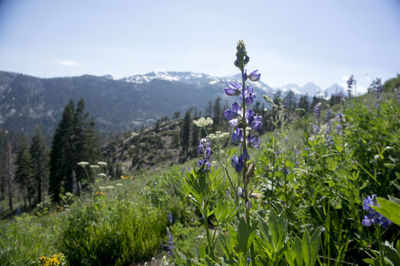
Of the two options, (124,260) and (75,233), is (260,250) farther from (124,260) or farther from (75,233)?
(75,233)

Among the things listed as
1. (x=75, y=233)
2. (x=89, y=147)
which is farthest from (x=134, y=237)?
(x=89, y=147)

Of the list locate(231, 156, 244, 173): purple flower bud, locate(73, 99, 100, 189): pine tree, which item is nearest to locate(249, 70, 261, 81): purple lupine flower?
locate(231, 156, 244, 173): purple flower bud

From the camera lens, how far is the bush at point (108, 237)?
Answer: 11.0 feet

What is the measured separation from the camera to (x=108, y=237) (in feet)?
11.4

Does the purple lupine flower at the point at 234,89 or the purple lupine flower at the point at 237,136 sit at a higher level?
the purple lupine flower at the point at 234,89

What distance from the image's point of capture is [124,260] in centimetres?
330

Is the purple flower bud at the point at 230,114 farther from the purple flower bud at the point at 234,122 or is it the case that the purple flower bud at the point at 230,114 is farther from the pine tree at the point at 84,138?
the pine tree at the point at 84,138

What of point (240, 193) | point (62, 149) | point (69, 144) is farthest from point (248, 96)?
point (62, 149)

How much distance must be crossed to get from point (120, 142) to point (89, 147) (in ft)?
248

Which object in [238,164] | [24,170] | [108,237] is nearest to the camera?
[238,164]

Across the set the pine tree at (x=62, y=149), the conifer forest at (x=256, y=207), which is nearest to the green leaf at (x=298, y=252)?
the conifer forest at (x=256, y=207)

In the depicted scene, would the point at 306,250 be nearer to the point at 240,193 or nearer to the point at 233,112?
the point at 240,193

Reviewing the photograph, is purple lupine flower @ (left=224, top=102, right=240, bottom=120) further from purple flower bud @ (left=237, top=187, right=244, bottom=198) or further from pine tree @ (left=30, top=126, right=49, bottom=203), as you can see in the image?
pine tree @ (left=30, top=126, right=49, bottom=203)

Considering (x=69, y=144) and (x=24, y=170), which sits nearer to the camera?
(x=69, y=144)
